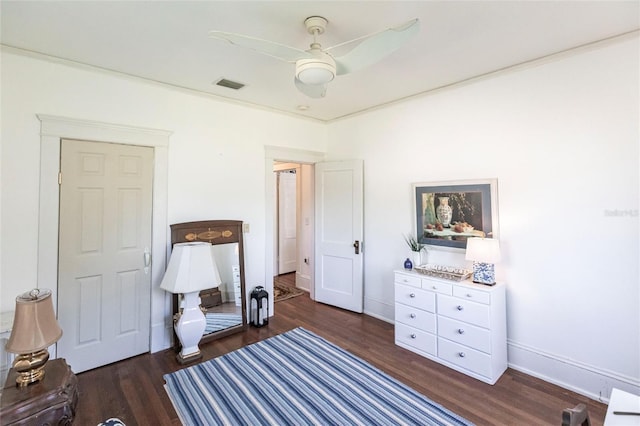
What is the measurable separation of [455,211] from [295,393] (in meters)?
2.30

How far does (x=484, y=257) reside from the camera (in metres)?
2.61

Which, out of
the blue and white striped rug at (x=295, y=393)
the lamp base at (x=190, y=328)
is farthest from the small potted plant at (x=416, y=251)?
the lamp base at (x=190, y=328)

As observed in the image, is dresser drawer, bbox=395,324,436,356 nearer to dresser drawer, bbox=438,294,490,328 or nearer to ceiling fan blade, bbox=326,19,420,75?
dresser drawer, bbox=438,294,490,328

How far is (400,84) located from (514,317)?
2.54m

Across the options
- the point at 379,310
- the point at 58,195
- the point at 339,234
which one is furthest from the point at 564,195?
the point at 58,195

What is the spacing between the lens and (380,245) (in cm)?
389

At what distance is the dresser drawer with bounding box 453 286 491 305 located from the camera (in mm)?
2551

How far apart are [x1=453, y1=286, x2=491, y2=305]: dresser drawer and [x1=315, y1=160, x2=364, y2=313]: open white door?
1484 mm

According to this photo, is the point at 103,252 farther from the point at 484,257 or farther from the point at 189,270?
the point at 484,257

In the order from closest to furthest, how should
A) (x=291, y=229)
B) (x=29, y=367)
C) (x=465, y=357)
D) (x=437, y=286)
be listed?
(x=29, y=367)
(x=465, y=357)
(x=437, y=286)
(x=291, y=229)

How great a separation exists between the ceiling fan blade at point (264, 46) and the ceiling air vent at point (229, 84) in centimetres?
137

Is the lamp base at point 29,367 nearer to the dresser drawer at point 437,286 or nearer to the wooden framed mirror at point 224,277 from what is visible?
the wooden framed mirror at point 224,277

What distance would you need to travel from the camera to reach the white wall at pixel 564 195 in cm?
220

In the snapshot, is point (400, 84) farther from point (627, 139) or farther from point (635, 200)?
point (635, 200)
